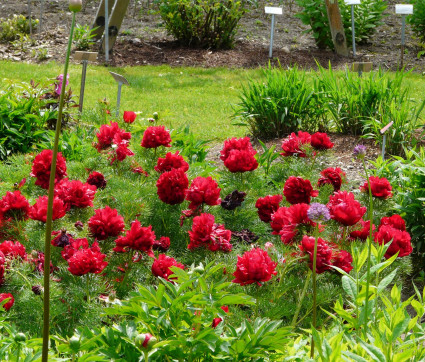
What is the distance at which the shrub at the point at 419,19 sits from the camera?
36.3 feet

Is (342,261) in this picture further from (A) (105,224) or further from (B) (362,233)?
(A) (105,224)

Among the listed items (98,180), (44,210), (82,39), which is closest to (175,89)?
(82,39)

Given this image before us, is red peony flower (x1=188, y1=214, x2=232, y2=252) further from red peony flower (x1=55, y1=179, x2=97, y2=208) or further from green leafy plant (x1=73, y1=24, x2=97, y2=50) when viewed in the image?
green leafy plant (x1=73, y1=24, x2=97, y2=50)

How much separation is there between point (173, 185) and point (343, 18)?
8.99m

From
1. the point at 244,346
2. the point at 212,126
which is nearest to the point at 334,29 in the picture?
the point at 212,126

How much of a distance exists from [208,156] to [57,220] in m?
2.73

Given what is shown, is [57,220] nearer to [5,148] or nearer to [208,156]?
[5,148]

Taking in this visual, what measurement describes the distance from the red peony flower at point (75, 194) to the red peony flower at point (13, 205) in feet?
0.54

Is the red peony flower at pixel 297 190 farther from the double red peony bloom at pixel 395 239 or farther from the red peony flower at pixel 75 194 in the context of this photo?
the red peony flower at pixel 75 194

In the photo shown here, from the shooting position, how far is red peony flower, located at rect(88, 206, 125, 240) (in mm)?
2461

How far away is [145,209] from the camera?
122 inches

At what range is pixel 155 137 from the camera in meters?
3.41

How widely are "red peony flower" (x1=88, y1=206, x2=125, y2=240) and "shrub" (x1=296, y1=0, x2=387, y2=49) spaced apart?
8.75 metres

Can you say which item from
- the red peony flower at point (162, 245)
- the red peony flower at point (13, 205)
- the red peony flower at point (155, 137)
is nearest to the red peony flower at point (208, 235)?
the red peony flower at point (162, 245)
